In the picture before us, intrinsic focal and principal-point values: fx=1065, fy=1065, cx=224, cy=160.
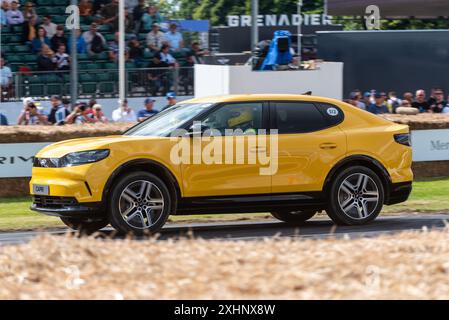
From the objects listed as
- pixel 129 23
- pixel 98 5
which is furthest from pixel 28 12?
pixel 129 23

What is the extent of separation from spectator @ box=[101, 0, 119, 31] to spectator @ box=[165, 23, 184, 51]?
156 centimetres

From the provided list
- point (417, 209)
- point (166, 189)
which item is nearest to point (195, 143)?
point (166, 189)

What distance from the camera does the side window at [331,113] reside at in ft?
44.9

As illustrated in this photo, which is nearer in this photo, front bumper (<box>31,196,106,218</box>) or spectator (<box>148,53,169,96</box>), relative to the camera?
front bumper (<box>31,196,106,218</box>)

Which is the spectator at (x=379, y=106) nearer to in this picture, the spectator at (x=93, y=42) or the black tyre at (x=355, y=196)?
the spectator at (x=93, y=42)

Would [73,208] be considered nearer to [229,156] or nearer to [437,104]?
[229,156]

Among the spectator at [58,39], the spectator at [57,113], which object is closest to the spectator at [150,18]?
the spectator at [58,39]

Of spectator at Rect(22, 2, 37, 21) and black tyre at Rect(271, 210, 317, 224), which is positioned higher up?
spectator at Rect(22, 2, 37, 21)

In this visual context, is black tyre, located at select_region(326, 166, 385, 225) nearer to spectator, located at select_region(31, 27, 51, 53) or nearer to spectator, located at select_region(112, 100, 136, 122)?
spectator, located at select_region(112, 100, 136, 122)

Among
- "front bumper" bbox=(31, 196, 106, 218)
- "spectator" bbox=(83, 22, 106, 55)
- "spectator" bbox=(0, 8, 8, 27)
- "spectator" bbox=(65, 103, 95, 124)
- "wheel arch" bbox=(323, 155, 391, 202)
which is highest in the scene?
"spectator" bbox=(0, 8, 8, 27)

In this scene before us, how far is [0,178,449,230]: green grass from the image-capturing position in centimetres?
1473

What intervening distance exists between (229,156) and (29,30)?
655 inches

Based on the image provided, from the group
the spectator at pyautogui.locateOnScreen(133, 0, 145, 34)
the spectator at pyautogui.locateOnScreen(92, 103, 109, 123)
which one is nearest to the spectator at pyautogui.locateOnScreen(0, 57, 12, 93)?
the spectator at pyautogui.locateOnScreen(92, 103, 109, 123)

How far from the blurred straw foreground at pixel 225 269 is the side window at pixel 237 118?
16.1ft
